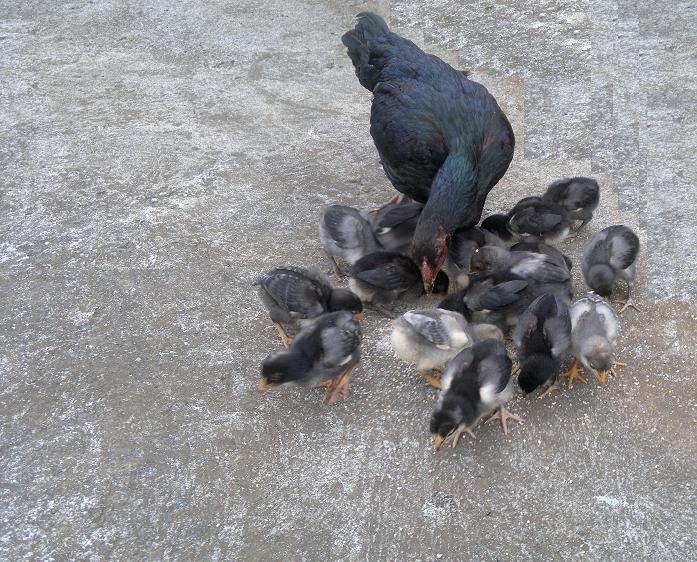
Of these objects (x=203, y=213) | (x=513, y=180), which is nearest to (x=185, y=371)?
(x=203, y=213)

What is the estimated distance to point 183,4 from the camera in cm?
635

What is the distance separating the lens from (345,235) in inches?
152

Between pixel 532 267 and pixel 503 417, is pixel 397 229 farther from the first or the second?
pixel 503 417

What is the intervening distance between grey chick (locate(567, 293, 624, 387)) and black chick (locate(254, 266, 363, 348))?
1.03 m

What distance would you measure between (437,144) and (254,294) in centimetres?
123

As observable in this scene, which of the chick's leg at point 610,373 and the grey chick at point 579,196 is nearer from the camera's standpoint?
the chick's leg at point 610,373

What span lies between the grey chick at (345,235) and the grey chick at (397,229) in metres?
0.05

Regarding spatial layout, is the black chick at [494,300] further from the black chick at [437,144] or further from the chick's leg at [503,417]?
the chick's leg at [503,417]

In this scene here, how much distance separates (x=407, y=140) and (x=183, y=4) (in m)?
3.46

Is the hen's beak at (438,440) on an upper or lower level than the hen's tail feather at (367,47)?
lower

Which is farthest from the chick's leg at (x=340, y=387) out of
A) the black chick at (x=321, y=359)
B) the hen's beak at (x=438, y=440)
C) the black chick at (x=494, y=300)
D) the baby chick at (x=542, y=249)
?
the baby chick at (x=542, y=249)

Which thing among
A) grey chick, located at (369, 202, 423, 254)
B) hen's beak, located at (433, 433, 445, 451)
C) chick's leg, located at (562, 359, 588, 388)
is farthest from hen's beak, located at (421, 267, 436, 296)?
hen's beak, located at (433, 433, 445, 451)

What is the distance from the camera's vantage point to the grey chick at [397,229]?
3.96 meters

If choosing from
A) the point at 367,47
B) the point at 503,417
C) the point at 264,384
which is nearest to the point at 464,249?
the point at 503,417
